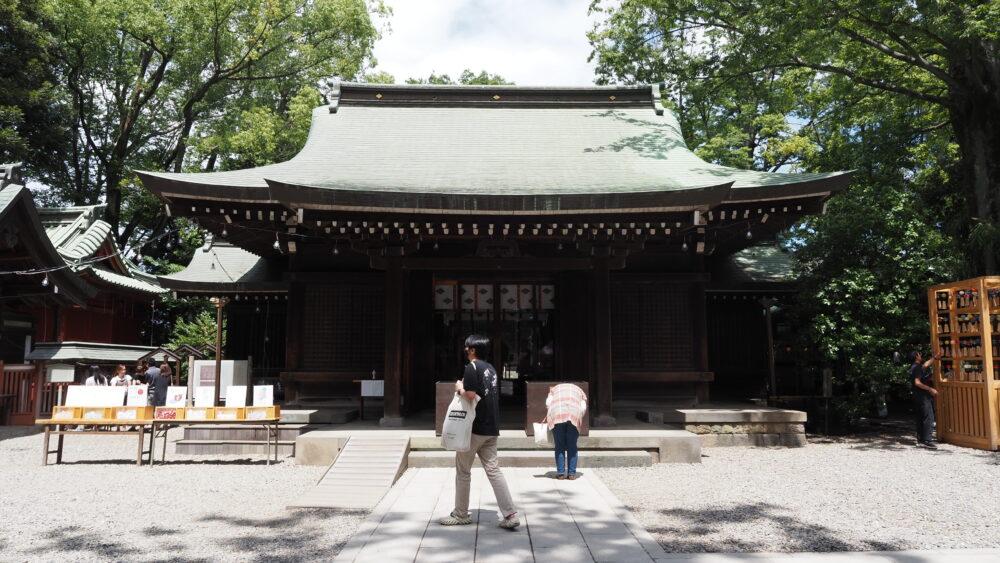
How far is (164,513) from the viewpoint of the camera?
6.23 meters

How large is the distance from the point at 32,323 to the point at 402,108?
38.4ft

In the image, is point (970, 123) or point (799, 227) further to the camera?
point (799, 227)

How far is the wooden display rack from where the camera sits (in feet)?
31.8

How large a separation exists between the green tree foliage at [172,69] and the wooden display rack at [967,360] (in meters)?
21.4

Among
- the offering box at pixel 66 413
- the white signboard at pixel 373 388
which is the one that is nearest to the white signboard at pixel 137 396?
the offering box at pixel 66 413

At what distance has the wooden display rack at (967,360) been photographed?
969cm

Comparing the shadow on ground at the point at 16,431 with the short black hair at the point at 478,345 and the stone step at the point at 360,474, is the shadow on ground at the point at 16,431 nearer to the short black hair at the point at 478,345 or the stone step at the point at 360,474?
the stone step at the point at 360,474

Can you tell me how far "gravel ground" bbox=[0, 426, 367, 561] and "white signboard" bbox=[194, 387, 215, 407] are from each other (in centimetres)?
94

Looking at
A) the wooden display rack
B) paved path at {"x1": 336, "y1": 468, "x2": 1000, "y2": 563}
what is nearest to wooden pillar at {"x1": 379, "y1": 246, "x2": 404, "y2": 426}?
paved path at {"x1": 336, "y1": 468, "x2": 1000, "y2": 563}

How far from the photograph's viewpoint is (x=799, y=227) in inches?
821

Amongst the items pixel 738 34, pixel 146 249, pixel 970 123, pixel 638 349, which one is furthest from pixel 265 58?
pixel 970 123

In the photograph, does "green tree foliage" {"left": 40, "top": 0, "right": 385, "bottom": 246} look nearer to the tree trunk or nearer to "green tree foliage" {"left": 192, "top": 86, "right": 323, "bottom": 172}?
"green tree foliage" {"left": 192, "top": 86, "right": 323, "bottom": 172}

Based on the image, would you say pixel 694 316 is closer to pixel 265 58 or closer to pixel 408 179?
pixel 408 179

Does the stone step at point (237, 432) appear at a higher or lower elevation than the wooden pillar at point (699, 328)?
lower
